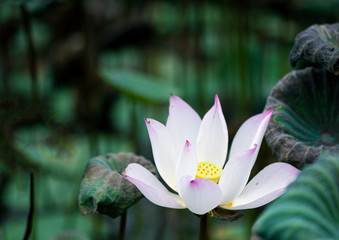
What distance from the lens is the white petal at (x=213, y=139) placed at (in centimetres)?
64

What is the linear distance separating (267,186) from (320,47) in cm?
18

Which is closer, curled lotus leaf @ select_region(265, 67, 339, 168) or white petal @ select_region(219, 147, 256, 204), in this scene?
white petal @ select_region(219, 147, 256, 204)

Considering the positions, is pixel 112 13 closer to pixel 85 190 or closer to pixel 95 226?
pixel 95 226

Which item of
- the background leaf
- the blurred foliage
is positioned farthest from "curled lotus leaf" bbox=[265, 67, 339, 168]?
the background leaf

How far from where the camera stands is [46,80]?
7.65ft

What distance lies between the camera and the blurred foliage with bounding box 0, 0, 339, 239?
140cm

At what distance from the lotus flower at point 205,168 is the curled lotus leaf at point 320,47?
94 mm

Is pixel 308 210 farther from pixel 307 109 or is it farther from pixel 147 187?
pixel 307 109

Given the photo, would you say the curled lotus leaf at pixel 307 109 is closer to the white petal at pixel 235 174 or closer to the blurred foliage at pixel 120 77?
the white petal at pixel 235 174

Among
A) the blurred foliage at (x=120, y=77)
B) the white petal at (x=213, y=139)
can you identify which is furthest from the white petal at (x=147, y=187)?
the blurred foliage at (x=120, y=77)

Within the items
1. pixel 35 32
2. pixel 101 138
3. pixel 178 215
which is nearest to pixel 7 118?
pixel 178 215

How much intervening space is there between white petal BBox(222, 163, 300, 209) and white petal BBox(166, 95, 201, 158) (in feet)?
0.35

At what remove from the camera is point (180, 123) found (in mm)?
664

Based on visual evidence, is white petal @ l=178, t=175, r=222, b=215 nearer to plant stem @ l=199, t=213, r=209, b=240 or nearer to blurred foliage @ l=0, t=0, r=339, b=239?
plant stem @ l=199, t=213, r=209, b=240
